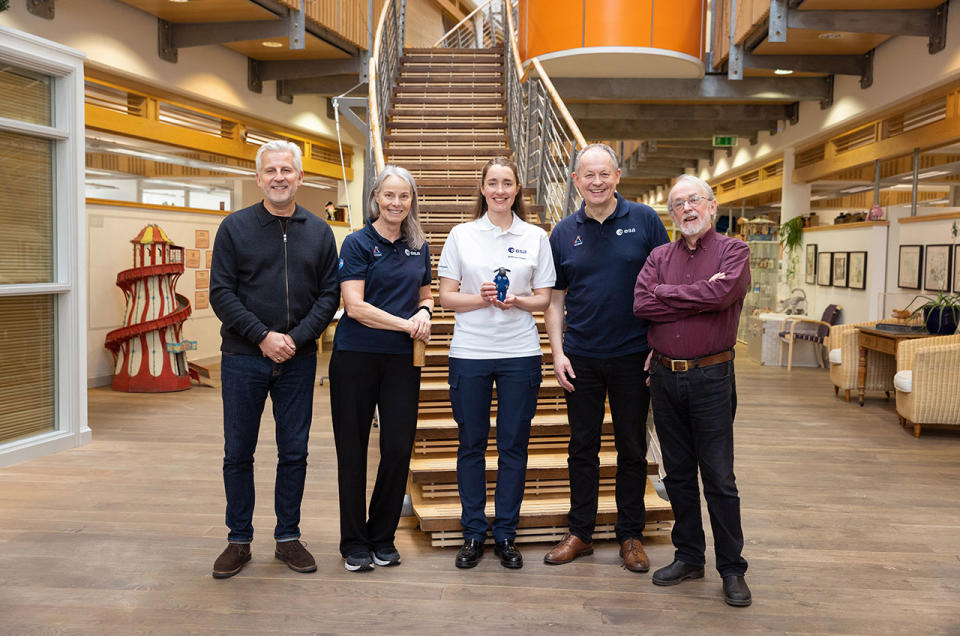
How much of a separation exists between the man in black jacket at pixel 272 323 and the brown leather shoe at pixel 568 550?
0.97 meters

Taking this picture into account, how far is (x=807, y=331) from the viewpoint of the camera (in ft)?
33.2

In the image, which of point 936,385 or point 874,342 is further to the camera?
point 874,342

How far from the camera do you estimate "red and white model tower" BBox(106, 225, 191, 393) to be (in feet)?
24.6

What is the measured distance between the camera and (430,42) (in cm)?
1650

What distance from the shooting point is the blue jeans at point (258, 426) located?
304 centimetres

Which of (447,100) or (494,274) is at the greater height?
(447,100)

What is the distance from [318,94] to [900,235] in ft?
24.8

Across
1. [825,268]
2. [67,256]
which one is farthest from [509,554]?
[825,268]

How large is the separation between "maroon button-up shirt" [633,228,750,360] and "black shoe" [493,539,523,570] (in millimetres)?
1023

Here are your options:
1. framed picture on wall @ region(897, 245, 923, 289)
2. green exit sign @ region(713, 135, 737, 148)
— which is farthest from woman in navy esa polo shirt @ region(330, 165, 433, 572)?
green exit sign @ region(713, 135, 737, 148)

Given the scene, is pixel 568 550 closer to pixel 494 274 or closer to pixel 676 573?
pixel 676 573

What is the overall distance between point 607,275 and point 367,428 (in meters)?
1.12

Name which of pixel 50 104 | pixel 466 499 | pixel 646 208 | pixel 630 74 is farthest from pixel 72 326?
pixel 630 74

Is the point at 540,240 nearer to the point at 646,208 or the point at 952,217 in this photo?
the point at 646,208
